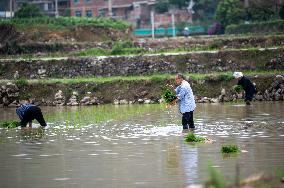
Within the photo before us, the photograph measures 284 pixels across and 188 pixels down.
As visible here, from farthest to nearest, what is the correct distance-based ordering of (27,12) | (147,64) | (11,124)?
1. (27,12)
2. (147,64)
3. (11,124)

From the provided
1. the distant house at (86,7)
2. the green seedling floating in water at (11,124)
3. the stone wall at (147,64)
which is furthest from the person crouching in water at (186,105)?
the distant house at (86,7)

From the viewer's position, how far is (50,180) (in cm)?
1502

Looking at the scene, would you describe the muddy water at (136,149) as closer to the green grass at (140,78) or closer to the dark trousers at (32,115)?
the dark trousers at (32,115)

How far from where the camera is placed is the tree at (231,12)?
233 feet

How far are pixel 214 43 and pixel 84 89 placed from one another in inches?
432

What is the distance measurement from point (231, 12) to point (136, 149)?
173ft

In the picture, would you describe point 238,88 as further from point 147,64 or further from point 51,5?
point 51,5

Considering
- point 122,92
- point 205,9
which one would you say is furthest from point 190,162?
point 205,9

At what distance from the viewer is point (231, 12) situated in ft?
233

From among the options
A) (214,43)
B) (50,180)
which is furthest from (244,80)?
(50,180)

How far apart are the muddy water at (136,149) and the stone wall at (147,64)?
373 inches

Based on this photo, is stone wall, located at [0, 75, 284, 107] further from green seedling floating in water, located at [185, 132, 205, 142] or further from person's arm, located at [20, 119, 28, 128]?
green seedling floating in water, located at [185, 132, 205, 142]

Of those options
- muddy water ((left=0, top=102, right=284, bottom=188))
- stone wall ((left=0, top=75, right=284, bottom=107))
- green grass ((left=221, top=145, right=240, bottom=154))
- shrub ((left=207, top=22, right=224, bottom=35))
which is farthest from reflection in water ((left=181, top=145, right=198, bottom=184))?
shrub ((left=207, top=22, right=224, bottom=35))

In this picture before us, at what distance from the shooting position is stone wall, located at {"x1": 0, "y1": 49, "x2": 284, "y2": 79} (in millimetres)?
40031
